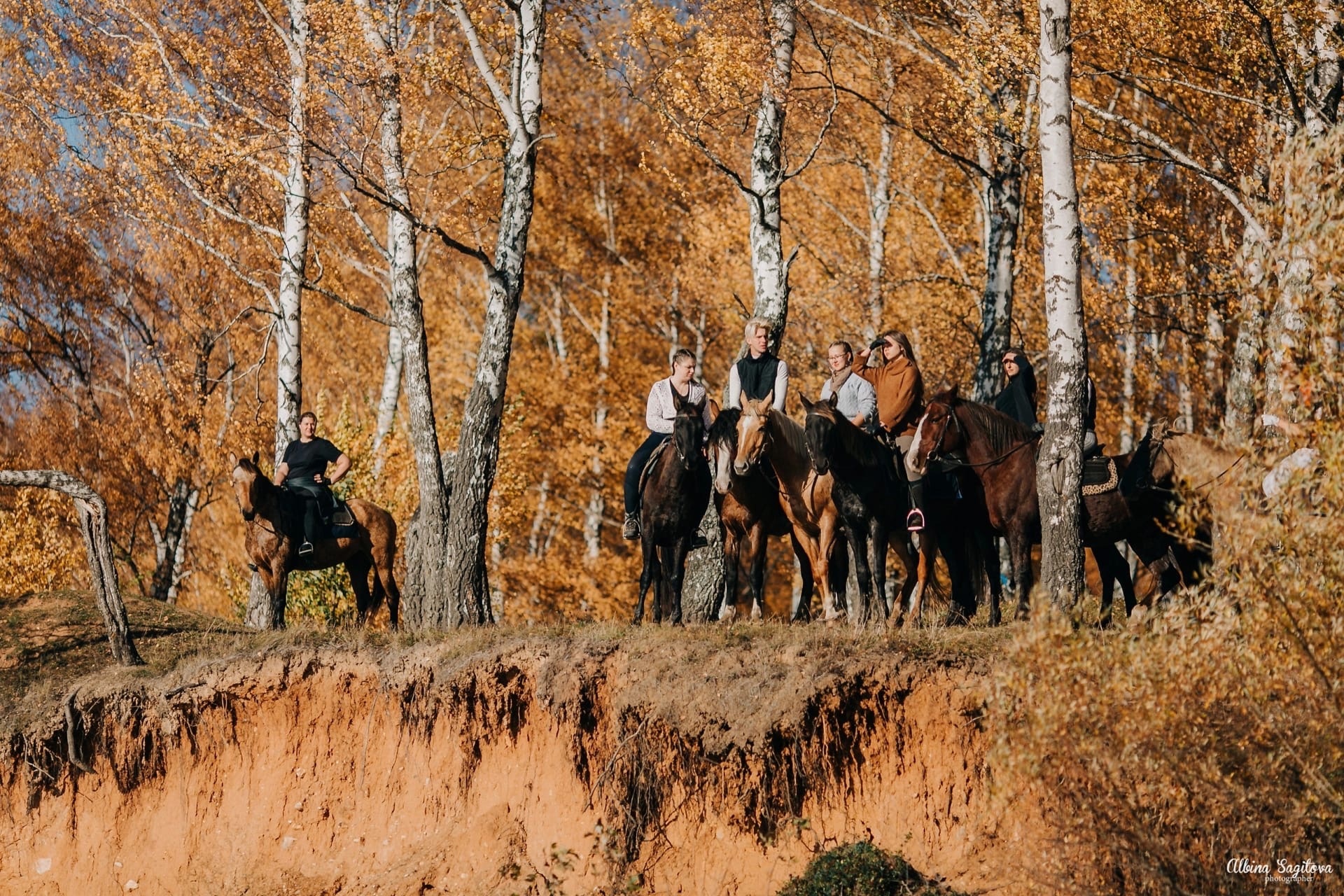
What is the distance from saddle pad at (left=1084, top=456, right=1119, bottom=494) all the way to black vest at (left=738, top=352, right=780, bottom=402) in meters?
3.06

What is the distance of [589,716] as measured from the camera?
12.4 meters

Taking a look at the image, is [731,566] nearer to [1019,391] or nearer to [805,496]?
[805,496]

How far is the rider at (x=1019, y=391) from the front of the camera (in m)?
14.2

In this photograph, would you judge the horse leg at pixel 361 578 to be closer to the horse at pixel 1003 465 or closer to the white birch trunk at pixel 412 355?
the white birch trunk at pixel 412 355

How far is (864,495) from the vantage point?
12.9m

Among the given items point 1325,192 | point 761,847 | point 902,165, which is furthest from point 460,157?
point 902,165

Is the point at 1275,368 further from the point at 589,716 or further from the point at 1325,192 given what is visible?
the point at 589,716

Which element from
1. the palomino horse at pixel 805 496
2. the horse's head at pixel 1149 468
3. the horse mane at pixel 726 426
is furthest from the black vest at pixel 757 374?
the horse's head at pixel 1149 468

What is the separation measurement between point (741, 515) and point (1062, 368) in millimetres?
3229

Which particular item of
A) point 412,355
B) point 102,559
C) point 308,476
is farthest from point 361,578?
point 102,559

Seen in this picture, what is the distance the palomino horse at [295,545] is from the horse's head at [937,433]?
6.70m

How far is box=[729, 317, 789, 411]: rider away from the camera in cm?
1371

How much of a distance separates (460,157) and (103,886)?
9.33 metres

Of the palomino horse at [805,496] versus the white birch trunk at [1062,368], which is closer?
the white birch trunk at [1062,368]
